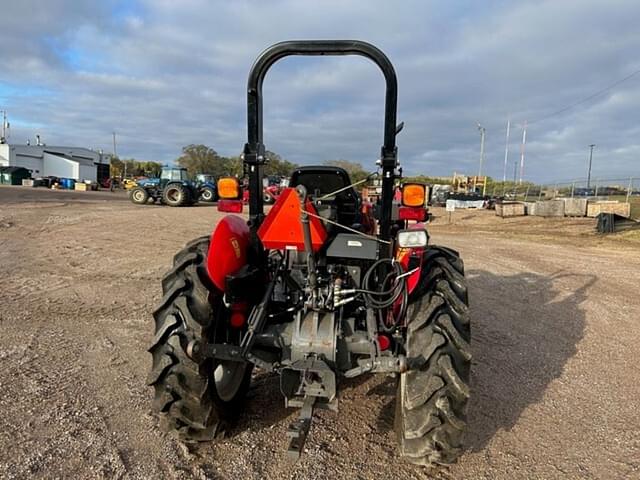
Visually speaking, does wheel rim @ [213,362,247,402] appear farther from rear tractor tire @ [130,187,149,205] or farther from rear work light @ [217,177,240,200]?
rear tractor tire @ [130,187,149,205]

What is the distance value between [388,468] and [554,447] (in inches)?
48.6

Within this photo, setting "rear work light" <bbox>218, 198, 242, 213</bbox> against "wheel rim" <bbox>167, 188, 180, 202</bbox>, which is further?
"wheel rim" <bbox>167, 188, 180, 202</bbox>

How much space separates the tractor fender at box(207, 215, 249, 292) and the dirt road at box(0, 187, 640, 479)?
3.65 ft

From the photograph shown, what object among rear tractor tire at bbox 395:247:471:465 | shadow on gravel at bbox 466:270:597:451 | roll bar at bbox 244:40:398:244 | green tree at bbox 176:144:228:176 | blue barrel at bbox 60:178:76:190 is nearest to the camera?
rear tractor tire at bbox 395:247:471:465

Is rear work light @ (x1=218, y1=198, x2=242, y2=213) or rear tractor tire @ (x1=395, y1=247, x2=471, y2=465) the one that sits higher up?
rear work light @ (x1=218, y1=198, x2=242, y2=213)

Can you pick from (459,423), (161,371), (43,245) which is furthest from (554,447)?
(43,245)

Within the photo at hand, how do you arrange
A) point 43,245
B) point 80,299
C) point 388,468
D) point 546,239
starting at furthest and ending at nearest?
point 546,239, point 43,245, point 80,299, point 388,468

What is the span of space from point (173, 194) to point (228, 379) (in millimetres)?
23784

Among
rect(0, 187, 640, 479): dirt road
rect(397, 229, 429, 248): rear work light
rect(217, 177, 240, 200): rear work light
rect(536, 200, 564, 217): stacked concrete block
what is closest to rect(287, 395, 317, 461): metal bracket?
rect(0, 187, 640, 479): dirt road

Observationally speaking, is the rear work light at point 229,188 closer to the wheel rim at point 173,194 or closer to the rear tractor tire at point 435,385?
the rear tractor tire at point 435,385

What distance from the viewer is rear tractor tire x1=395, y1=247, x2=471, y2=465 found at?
2.53 m

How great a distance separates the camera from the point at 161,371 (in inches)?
106

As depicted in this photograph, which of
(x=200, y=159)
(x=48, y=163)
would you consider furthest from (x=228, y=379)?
(x=48, y=163)

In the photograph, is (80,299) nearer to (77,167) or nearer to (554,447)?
(554,447)
